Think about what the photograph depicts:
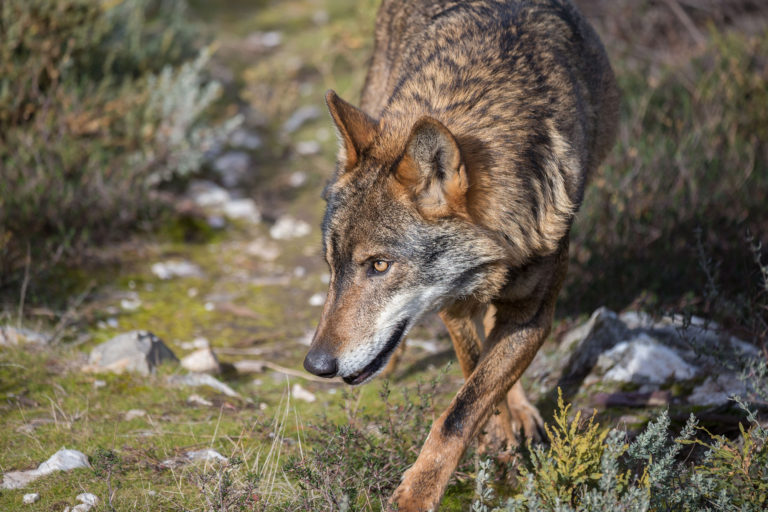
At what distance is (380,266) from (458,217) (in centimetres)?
42

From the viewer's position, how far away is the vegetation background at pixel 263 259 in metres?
3.12

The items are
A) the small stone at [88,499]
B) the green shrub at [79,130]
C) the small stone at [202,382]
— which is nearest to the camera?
the small stone at [88,499]

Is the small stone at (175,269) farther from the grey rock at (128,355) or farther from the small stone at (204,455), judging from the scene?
the small stone at (204,455)

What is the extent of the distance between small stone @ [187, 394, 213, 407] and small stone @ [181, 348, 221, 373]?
344mm

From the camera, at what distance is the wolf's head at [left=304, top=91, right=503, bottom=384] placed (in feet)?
10.3

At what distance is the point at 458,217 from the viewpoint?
318 cm

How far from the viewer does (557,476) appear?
108 inches

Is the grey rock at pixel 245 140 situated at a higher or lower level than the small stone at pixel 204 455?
lower

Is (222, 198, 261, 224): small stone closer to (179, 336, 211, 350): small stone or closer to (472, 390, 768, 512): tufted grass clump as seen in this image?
(179, 336, 211, 350): small stone

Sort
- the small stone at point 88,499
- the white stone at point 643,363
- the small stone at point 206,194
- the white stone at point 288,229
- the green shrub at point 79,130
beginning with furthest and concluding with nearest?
the small stone at point 206,194 < the white stone at point 288,229 < the green shrub at point 79,130 < the white stone at point 643,363 < the small stone at point 88,499

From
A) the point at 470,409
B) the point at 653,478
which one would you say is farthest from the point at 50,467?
the point at 653,478

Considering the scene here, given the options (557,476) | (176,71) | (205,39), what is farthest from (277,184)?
(557,476)

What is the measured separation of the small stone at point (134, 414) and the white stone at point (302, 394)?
2.96ft

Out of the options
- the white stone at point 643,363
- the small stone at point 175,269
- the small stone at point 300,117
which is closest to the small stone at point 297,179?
the small stone at point 300,117
